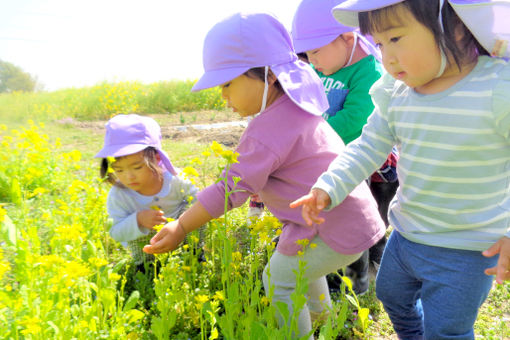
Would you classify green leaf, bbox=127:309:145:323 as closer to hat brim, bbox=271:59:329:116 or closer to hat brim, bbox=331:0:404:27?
hat brim, bbox=271:59:329:116

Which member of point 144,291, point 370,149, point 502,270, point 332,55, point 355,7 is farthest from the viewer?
point 332,55

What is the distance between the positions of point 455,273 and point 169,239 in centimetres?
107

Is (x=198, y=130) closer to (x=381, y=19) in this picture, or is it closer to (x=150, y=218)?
(x=150, y=218)

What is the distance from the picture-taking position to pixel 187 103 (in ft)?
39.7

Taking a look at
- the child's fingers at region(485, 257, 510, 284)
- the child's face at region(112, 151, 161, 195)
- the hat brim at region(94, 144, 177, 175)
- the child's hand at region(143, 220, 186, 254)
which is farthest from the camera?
the child's face at region(112, 151, 161, 195)

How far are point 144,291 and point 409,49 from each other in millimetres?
1929

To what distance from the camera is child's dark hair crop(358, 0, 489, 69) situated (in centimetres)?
111

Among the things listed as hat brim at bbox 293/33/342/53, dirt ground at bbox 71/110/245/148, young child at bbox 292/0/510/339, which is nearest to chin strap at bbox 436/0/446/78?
young child at bbox 292/0/510/339

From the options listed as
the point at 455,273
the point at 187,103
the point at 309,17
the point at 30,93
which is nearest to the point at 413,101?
the point at 455,273

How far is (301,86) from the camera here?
1.65 m

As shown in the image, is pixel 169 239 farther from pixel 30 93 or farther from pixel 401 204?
pixel 30 93

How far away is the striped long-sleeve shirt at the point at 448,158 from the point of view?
1.14m

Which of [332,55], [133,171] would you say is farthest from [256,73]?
[133,171]

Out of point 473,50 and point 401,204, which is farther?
point 401,204
